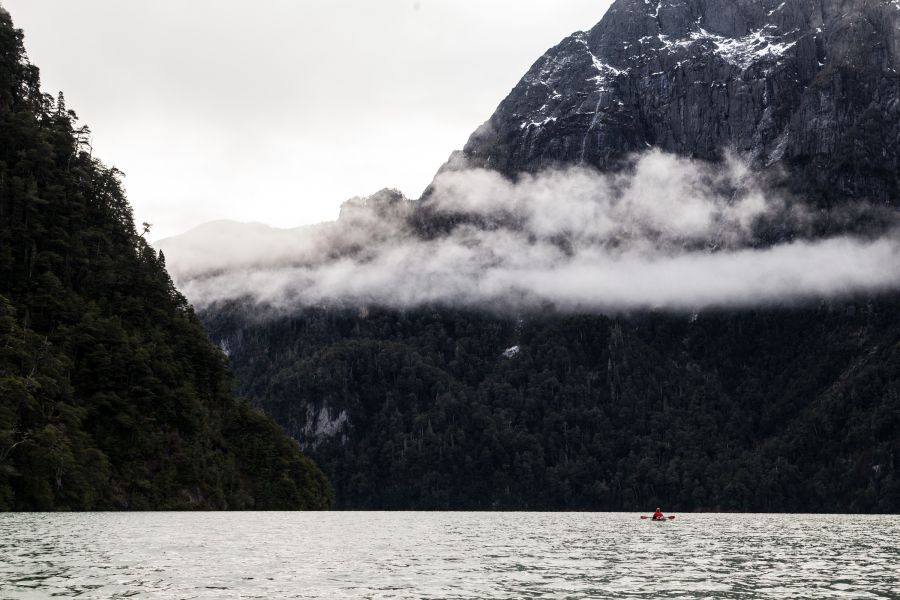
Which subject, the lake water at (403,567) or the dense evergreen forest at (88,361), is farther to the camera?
the dense evergreen forest at (88,361)

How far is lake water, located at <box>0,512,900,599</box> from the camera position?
48562 millimetres

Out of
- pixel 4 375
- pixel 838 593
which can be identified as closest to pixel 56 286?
pixel 4 375

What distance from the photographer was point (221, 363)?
19675 centimetres

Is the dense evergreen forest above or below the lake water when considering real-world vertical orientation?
above

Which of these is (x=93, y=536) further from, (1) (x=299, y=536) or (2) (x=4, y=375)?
(2) (x=4, y=375)

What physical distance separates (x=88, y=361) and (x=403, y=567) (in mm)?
107489

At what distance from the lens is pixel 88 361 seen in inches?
6107

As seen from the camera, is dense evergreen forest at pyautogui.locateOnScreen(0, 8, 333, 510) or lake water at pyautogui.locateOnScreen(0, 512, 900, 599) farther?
dense evergreen forest at pyautogui.locateOnScreen(0, 8, 333, 510)

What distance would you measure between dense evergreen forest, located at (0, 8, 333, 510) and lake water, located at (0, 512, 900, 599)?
118ft

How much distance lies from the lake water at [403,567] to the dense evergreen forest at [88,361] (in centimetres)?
3601

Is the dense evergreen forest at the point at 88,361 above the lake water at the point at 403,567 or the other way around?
above

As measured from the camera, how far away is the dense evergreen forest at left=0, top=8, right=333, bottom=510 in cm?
13175

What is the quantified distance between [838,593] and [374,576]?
24.7 m

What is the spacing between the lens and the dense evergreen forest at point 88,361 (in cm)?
13175
